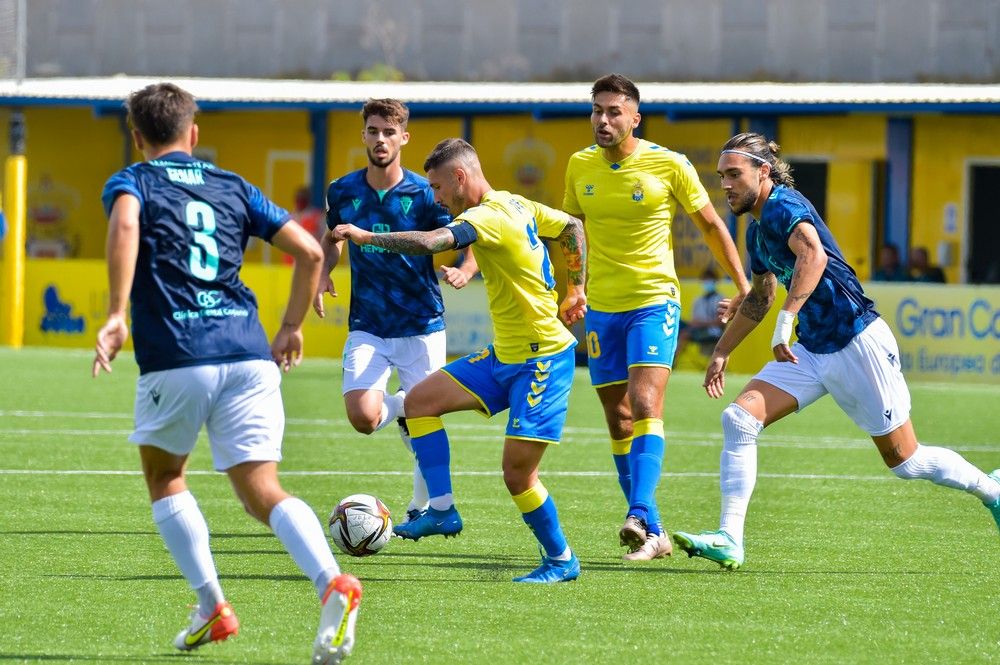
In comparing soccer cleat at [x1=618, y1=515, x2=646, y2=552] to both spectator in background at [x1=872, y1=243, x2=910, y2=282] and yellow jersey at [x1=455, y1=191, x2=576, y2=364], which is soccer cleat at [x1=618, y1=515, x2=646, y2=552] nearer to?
yellow jersey at [x1=455, y1=191, x2=576, y2=364]

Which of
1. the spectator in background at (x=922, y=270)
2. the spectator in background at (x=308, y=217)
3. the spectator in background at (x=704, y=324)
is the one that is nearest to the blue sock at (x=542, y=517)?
the spectator in background at (x=308, y=217)

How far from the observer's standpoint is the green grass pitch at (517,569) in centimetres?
642

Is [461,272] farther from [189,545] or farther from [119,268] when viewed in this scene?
[119,268]

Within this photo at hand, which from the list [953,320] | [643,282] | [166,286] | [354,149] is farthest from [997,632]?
[354,149]

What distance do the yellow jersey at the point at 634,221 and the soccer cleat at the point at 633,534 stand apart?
4.18ft

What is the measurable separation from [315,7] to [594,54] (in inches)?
209

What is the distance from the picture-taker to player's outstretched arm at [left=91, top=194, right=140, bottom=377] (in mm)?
5762

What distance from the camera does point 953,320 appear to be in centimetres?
2134

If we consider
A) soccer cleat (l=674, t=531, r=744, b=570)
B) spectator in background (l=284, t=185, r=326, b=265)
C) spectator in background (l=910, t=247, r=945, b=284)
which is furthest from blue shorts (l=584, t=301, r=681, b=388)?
spectator in background (l=910, t=247, r=945, b=284)

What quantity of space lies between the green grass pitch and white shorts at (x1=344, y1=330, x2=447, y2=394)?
0.89m

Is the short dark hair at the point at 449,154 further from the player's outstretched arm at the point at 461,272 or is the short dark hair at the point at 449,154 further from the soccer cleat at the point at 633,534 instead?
the soccer cleat at the point at 633,534

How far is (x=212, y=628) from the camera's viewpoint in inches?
239

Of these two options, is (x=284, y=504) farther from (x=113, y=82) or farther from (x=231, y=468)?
(x=113, y=82)

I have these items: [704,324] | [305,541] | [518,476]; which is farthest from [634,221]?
[704,324]
